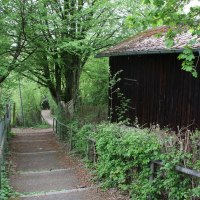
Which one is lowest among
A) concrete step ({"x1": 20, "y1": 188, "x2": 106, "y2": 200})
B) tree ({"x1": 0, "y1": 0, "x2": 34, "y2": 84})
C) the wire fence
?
concrete step ({"x1": 20, "y1": 188, "x2": 106, "y2": 200})

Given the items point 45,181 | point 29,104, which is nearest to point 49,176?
point 45,181

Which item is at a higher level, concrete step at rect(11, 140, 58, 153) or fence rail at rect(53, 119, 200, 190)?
fence rail at rect(53, 119, 200, 190)

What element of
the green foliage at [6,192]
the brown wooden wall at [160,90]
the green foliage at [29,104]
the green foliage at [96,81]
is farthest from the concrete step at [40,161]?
the green foliage at [29,104]

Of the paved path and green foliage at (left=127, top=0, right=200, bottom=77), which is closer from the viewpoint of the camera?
green foliage at (left=127, top=0, right=200, bottom=77)

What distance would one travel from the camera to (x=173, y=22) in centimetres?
597

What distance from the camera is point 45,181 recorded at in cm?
902

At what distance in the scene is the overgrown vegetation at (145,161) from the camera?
5.58m

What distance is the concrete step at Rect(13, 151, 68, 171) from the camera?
35.7ft

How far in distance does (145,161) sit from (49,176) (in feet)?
13.6

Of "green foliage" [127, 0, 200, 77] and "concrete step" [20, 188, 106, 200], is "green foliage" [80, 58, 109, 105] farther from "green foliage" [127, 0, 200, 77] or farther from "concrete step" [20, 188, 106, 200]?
"green foliage" [127, 0, 200, 77]

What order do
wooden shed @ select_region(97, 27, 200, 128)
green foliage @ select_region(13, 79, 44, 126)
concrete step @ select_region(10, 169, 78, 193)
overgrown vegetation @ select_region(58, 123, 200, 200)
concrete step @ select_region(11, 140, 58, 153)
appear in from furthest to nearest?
green foliage @ select_region(13, 79, 44, 126) < concrete step @ select_region(11, 140, 58, 153) < wooden shed @ select_region(97, 27, 200, 128) < concrete step @ select_region(10, 169, 78, 193) < overgrown vegetation @ select_region(58, 123, 200, 200)

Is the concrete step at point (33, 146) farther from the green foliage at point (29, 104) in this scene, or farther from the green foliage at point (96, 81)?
the green foliage at point (29, 104)

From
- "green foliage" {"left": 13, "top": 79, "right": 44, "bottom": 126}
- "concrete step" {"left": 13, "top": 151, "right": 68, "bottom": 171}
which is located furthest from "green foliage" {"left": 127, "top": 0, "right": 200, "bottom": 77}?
"green foliage" {"left": 13, "top": 79, "right": 44, "bottom": 126}

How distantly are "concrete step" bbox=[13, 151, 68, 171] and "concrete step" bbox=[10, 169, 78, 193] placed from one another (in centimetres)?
75
